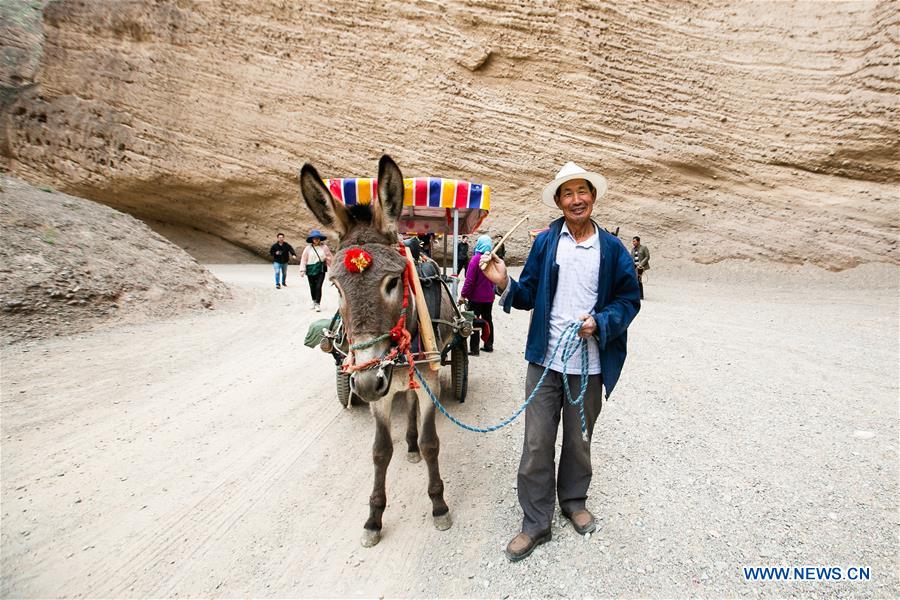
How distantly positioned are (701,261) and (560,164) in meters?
6.57

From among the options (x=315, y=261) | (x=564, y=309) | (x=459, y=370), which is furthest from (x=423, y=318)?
(x=315, y=261)

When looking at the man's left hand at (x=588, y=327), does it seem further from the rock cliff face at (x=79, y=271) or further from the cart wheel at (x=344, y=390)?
the rock cliff face at (x=79, y=271)

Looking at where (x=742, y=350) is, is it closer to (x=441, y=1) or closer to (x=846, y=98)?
(x=846, y=98)

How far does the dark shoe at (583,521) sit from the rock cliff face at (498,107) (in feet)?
48.6

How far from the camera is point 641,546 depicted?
2.40m

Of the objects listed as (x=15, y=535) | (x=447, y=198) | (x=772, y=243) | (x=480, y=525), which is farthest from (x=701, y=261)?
(x=15, y=535)

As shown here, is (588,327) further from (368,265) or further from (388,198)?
(388,198)

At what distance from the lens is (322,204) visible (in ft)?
7.88

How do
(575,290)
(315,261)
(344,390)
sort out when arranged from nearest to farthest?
(575,290) < (344,390) < (315,261)

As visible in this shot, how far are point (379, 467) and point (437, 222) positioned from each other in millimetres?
5255

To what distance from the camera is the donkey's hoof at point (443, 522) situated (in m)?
2.59

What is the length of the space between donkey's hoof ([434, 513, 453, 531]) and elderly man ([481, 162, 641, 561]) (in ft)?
1.43

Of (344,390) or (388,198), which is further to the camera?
(344,390)

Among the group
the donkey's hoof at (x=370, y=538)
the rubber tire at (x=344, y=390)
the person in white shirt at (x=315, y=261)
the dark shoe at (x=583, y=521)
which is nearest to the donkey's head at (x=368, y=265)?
the donkey's hoof at (x=370, y=538)
